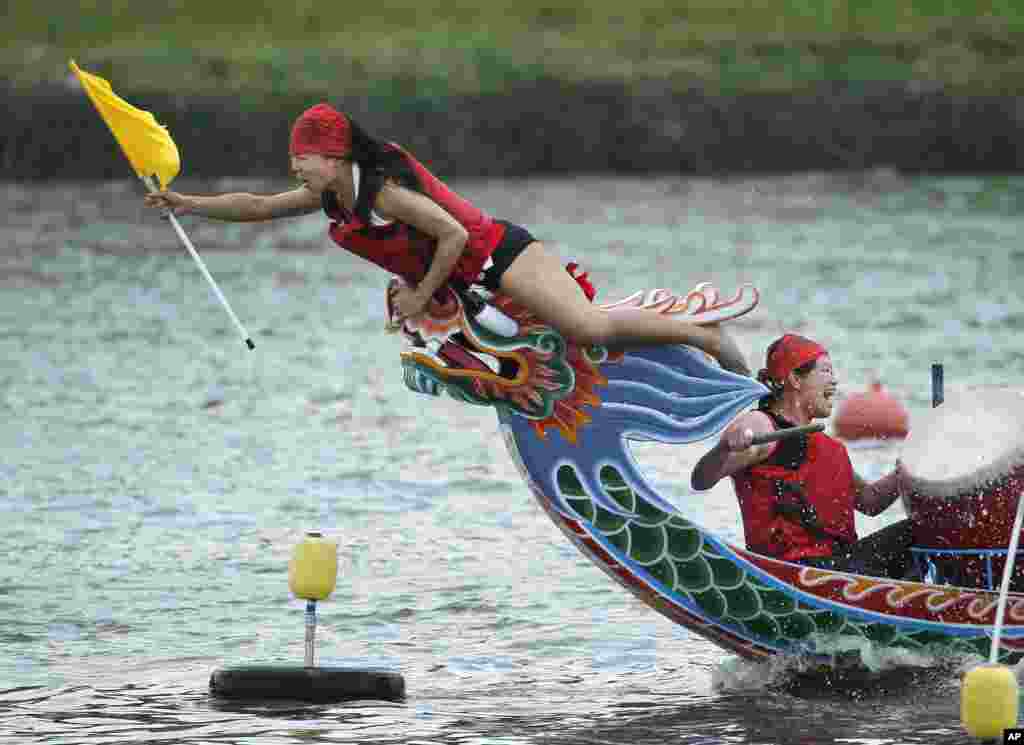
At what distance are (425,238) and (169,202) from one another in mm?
1427

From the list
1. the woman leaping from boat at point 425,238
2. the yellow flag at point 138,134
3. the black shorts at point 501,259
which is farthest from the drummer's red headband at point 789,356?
the yellow flag at point 138,134

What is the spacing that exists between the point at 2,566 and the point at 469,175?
113 feet

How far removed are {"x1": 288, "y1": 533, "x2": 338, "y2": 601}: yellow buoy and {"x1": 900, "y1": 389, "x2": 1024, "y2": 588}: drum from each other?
2813 millimetres

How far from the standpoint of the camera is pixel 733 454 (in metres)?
11.3

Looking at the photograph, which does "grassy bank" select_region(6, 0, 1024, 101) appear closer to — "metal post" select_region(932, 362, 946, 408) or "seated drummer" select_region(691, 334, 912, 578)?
"metal post" select_region(932, 362, 946, 408)

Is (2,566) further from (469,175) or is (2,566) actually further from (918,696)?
(469,175)

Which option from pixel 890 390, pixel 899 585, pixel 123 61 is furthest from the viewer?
pixel 123 61

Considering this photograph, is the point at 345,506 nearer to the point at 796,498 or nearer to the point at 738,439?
the point at 796,498

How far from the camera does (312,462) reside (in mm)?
19172

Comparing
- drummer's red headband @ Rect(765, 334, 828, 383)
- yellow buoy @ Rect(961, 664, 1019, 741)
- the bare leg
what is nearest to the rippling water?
yellow buoy @ Rect(961, 664, 1019, 741)

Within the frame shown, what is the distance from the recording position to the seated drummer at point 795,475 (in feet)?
37.6

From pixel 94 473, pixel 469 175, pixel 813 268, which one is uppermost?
pixel 469 175

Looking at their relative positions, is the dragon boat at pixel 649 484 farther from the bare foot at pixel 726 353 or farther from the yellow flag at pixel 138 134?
the yellow flag at pixel 138 134

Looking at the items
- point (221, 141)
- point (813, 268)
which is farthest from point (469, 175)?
point (813, 268)
